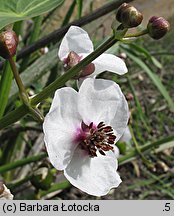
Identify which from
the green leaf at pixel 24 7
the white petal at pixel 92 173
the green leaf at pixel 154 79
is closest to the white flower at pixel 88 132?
the white petal at pixel 92 173

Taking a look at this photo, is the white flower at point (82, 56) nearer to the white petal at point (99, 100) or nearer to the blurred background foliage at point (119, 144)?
the white petal at point (99, 100)

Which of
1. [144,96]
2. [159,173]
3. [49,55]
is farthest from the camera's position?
[144,96]

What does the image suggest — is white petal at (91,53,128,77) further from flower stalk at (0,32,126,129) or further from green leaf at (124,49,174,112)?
green leaf at (124,49,174,112)

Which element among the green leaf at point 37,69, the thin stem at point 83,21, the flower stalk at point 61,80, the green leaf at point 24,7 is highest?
the green leaf at point 24,7

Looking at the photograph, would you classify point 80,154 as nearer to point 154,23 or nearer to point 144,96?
point 154,23

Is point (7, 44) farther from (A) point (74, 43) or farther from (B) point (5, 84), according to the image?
(B) point (5, 84)

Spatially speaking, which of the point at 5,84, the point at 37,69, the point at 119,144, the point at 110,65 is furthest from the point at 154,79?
the point at 110,65
